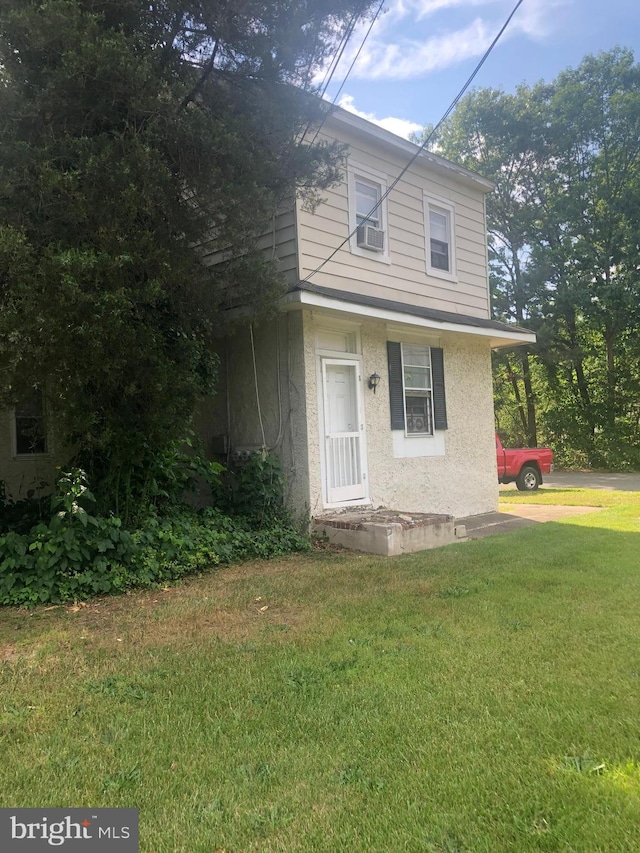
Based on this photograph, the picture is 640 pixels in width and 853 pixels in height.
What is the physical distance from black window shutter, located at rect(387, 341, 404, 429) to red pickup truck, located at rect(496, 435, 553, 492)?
20.6 ft

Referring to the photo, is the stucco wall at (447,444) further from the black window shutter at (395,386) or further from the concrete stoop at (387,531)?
the concrete stoop at (387,531)

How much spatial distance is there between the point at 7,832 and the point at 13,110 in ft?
17.0

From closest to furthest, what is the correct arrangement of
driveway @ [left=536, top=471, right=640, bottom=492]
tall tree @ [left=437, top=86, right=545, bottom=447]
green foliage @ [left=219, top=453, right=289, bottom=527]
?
green foliage @ [left=219, top=453, right=289, bottom=527], driveway @ [left=536, top=471, right=640, bottom=492], tall tree @ [left=437, top=86, right=545, bottom=447]

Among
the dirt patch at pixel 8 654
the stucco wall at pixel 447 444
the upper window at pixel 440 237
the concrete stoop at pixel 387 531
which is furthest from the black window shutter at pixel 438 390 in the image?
the dirt patch at pixel 8 654

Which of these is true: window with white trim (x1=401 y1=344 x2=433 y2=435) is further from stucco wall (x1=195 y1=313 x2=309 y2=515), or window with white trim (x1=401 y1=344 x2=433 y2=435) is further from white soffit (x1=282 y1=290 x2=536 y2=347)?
stucco wall (x1=195 y1=313 x2=309 y2=515)

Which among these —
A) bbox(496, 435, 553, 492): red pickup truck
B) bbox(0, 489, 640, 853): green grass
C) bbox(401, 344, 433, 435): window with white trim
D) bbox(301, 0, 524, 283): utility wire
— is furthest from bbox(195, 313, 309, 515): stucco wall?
bbox(496, 435, 553, 492): red pickup truck

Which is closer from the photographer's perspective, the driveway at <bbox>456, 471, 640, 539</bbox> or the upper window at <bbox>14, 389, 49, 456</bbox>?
the upper window at <bbox>14, 389, 49, 456</bbox>

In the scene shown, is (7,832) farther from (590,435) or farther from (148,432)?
(590,435)

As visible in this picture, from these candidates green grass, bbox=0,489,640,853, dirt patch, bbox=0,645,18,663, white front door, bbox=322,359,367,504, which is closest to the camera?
green grass, bbox=0,489,640,853

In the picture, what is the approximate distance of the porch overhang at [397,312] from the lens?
7418 millimetres

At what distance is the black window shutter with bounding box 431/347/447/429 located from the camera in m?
9.89

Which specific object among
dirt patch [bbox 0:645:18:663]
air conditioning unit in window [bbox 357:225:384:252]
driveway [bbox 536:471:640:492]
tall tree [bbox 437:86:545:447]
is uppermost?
tall tree [bbox 437:86:545:447]

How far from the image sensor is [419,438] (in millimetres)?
9570

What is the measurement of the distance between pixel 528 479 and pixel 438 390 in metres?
6.65
